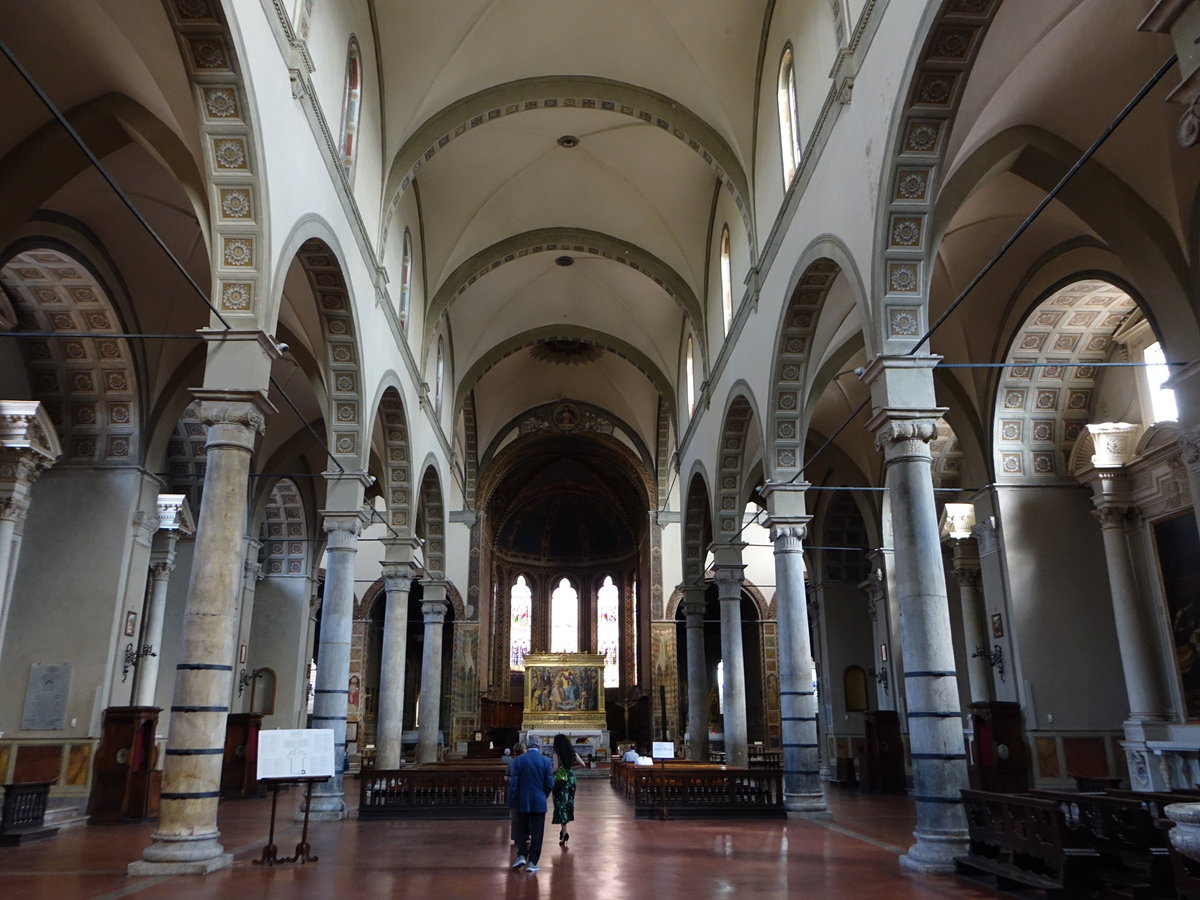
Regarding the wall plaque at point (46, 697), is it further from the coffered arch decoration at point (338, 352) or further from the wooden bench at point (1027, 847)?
the wooden bench at point (1027, 847)

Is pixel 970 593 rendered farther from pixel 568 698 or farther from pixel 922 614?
pixel 568 698

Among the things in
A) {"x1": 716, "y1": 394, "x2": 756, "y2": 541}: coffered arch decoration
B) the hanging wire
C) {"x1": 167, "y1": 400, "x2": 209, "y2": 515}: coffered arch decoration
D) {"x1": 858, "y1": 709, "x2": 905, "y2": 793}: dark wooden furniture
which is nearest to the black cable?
the hanging wire

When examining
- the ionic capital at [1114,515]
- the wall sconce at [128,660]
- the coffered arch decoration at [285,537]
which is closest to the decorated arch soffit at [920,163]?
the ionic capital at [1114,515]

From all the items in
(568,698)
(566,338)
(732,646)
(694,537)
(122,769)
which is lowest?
(122,769)

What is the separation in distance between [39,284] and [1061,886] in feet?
45.6

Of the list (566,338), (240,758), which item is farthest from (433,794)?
(566,338)

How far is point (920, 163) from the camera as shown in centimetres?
915

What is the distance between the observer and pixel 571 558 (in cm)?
3906

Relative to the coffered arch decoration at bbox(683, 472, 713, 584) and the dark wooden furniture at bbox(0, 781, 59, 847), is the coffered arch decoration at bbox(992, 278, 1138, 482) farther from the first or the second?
the dark wooden furniture at bbox(0, 781, 59, 847)

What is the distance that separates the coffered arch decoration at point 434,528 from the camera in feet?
72.5

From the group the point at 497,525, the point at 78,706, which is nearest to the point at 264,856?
the point at 78,706

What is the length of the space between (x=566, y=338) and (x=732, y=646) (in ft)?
34.0

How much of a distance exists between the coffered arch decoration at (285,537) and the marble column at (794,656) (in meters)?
13.8

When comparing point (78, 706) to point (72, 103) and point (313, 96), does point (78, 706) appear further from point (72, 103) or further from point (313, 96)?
point (313, 96)
